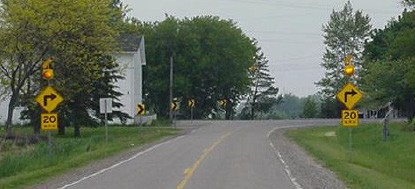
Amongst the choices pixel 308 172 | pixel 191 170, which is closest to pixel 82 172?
pixel 191 170

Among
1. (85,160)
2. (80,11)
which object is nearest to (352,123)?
(85,160)

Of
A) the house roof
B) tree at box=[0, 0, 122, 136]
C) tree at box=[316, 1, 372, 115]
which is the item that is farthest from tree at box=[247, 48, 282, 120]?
tree at box=[0, 0, 122, 136]

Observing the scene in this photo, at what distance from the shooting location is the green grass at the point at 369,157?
2214 centimetres

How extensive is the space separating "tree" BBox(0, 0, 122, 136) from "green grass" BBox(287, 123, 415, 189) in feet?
42.1

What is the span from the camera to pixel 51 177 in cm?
2339

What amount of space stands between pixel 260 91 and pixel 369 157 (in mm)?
95066

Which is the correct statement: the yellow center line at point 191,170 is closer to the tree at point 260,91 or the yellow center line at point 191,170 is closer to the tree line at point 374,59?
the tree line at point 374,59

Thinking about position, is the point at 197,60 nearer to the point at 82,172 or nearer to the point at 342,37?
the point at 342,37

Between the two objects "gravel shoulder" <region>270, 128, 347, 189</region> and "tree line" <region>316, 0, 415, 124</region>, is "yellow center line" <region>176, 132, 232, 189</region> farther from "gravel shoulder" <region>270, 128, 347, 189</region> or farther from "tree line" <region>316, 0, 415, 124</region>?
"tree line" <region>316, 0, 415, 124</region>

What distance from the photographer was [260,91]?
13138 centimetres

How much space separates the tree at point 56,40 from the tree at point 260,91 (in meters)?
76.0

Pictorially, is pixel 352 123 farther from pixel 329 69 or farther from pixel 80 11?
pixel 329 69

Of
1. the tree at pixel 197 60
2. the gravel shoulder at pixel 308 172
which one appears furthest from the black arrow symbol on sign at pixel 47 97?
the tree at pixel 197 60

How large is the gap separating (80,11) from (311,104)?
7684 cm
